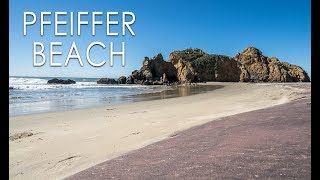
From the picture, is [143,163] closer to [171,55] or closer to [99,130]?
[99,130]

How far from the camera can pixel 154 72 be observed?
70.0 m

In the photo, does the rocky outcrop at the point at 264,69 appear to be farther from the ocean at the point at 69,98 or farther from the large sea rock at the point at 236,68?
the ocean at the point at 69,98

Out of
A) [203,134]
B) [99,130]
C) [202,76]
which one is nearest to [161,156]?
[203,134]

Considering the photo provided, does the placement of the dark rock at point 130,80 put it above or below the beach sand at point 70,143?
above

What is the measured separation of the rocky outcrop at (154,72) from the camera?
66.9 meters

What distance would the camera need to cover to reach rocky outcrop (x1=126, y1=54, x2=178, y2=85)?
66875 millimetres

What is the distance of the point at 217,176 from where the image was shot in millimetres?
3646

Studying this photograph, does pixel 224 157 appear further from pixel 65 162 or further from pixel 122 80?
pixel 122 80

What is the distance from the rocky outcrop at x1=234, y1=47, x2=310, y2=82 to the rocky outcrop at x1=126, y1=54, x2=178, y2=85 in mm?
22200

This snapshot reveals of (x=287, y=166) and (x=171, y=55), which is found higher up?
(x=171, y=55)

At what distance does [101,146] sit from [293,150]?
3926 mm

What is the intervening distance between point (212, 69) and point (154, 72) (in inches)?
795

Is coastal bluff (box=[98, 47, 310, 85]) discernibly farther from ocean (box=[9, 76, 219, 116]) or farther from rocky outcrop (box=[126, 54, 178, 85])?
ocean (box=[9, 76, 219, 116])

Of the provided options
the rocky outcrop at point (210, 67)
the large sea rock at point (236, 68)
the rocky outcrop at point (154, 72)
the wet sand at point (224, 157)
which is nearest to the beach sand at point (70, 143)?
the wet sand at point (224, 157)
